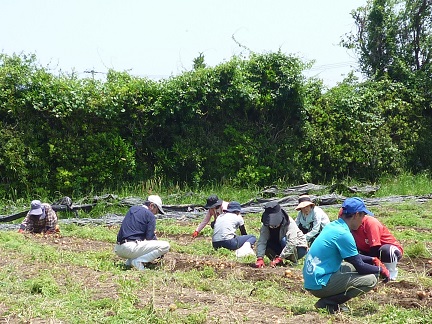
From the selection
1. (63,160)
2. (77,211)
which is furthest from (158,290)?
(63,160)

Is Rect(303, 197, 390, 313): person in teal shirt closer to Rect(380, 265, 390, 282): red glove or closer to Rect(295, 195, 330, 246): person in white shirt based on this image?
Rect(380, 265, 390, 282): red glove

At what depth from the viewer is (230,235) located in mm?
10719

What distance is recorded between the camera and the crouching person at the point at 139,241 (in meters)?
8.97

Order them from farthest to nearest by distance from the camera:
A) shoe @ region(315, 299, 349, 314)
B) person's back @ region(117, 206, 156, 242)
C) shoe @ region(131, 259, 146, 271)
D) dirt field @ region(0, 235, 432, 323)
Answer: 1. person's back @ region(117, 206, 156, 242)
2. shoe @ region(131, 259, 146, 271)
3. shoe @ region(315, 299, 349, 314)
4. dirt field @ region(0, 235, 432, 323)

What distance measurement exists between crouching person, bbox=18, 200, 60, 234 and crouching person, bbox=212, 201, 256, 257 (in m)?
4.08

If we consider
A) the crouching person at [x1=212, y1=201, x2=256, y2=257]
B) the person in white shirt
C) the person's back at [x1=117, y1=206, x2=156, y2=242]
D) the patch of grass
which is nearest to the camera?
the person's back at [x1=117, y1=206, x2=156, y2=242]

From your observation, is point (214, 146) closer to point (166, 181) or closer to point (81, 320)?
point (166, 181)

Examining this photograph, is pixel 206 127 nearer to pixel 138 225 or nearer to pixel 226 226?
pixel 226 226

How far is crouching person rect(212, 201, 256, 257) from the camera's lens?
10.6 m

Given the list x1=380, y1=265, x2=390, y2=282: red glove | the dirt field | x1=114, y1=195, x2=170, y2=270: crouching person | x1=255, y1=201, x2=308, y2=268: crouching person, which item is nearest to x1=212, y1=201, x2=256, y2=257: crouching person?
the dirt field

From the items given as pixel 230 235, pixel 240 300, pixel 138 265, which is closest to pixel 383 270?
pixel 240 300

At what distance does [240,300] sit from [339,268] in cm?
120

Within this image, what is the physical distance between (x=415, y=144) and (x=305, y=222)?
44.1ft

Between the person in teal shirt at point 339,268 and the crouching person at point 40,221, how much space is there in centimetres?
798
